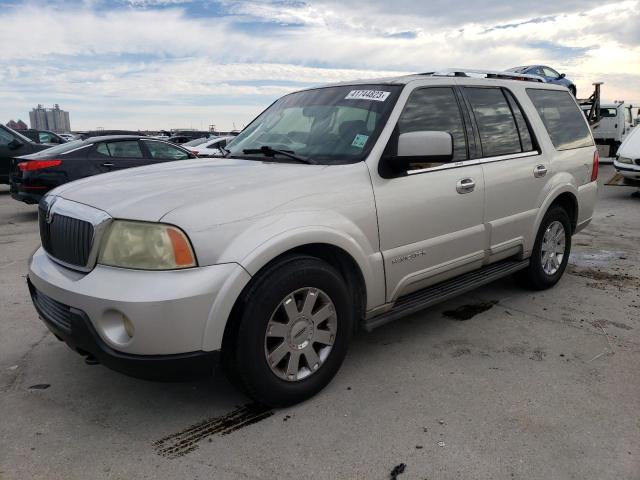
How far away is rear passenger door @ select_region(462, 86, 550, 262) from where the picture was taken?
13.0 feet

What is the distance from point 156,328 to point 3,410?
124 centimetres

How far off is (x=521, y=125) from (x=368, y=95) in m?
1.60

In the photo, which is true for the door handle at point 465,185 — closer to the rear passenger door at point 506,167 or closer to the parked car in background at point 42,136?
the rear passenger door at point 506,167

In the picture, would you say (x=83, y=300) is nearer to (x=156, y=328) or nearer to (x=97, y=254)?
(x=97, y=254)

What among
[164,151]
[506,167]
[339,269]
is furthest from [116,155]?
[339,269]

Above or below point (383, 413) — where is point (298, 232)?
above

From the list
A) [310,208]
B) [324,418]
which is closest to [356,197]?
[310,208]

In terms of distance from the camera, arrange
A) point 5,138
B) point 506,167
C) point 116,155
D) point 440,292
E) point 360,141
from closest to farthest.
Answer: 1. point 360,141
2. point 440,292
3. point 506,167
4. point 116,155
5. point 5,138

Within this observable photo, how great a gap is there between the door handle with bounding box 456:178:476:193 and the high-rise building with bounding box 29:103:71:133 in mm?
86467

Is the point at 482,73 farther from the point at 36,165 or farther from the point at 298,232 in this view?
the point at 36,165

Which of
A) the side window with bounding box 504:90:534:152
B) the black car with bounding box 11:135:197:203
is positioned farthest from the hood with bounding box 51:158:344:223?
the black car with bounding box 11:135:197:203

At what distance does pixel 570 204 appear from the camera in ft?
16.5

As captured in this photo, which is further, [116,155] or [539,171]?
[116,155]

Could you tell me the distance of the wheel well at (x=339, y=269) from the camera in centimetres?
261
